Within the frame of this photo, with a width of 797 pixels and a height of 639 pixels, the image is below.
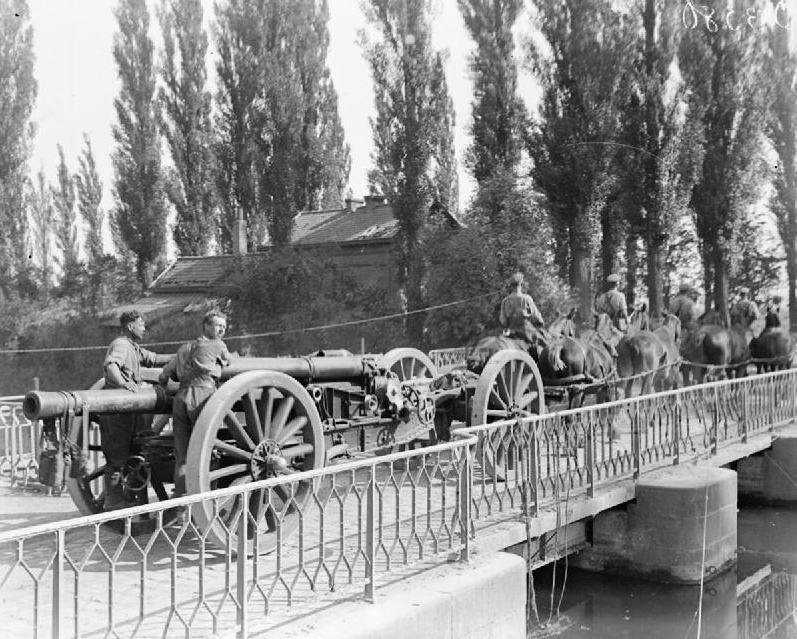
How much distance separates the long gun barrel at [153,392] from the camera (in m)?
6.45

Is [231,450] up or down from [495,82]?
down

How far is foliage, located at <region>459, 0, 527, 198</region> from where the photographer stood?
2839 centimetres

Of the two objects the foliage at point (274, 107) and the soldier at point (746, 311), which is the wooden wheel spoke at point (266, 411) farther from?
the foliage at point (274, 107)

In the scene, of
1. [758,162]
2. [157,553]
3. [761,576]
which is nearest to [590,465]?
[761,576]

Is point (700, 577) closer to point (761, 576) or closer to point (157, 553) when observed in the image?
point (761, 576)

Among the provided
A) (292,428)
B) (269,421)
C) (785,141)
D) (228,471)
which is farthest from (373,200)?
(228,471)

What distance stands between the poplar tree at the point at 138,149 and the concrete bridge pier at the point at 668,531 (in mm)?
29501

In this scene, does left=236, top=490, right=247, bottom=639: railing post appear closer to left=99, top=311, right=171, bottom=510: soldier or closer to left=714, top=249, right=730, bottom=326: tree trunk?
left=99, top=311, right=171, bottom=510: soldier

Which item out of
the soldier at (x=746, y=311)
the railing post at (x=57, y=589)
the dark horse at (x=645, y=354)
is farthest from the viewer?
the soldier at (x=746, y=311)

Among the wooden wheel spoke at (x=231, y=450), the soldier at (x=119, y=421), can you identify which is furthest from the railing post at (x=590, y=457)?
the soldier at (x=119, y=421)

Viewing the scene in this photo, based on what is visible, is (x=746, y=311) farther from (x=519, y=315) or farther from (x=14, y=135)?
Answer: (x=14, y=135)

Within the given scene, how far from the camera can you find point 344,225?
33969mm

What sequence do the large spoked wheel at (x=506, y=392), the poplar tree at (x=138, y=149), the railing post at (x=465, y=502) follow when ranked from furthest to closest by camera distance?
the poplar tree at (x=138, y=149) < the large spoked wheel at (x=506, y=392) < the railing post at (x=465, y=502)

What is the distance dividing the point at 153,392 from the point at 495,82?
2310 centimetres
